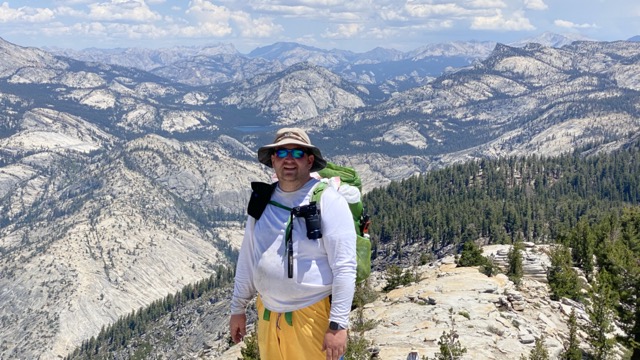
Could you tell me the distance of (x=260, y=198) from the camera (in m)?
11.4

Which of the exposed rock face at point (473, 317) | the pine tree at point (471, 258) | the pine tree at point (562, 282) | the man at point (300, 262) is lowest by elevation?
the pine tree at point (471, 258)

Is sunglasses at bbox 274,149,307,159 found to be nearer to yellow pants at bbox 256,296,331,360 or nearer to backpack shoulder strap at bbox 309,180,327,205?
backpack shoulder strap at bbox 309,180,327,205

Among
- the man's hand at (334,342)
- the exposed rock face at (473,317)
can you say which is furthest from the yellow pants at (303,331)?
the exposed rock face at (473,317)

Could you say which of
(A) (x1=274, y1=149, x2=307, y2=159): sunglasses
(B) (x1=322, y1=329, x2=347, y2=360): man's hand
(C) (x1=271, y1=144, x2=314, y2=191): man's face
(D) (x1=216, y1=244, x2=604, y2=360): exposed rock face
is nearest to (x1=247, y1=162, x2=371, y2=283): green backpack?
(C) (x1=271, y1=144, x2=314, y2=191): man's face

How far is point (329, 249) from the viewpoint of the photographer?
34.2 ft

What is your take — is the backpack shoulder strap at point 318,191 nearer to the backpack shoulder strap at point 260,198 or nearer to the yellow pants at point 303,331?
the backpack shoulder strap at point 260,198

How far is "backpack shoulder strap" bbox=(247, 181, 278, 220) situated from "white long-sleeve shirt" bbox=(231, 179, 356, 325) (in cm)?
11

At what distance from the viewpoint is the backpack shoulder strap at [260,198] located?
445 inches

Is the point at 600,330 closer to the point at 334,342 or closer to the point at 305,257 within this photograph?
the point at 334,342

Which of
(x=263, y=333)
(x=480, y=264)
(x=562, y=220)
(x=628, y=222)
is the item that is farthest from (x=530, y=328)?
(x=562, y=220)

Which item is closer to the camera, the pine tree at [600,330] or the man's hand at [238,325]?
the man's hand at [238,325]

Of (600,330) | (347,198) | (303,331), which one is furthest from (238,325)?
(600,330)

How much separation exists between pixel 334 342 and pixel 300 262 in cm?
177

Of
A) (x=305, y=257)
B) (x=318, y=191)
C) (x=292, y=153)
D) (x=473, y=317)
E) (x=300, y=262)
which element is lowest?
(x=473, y=317)
